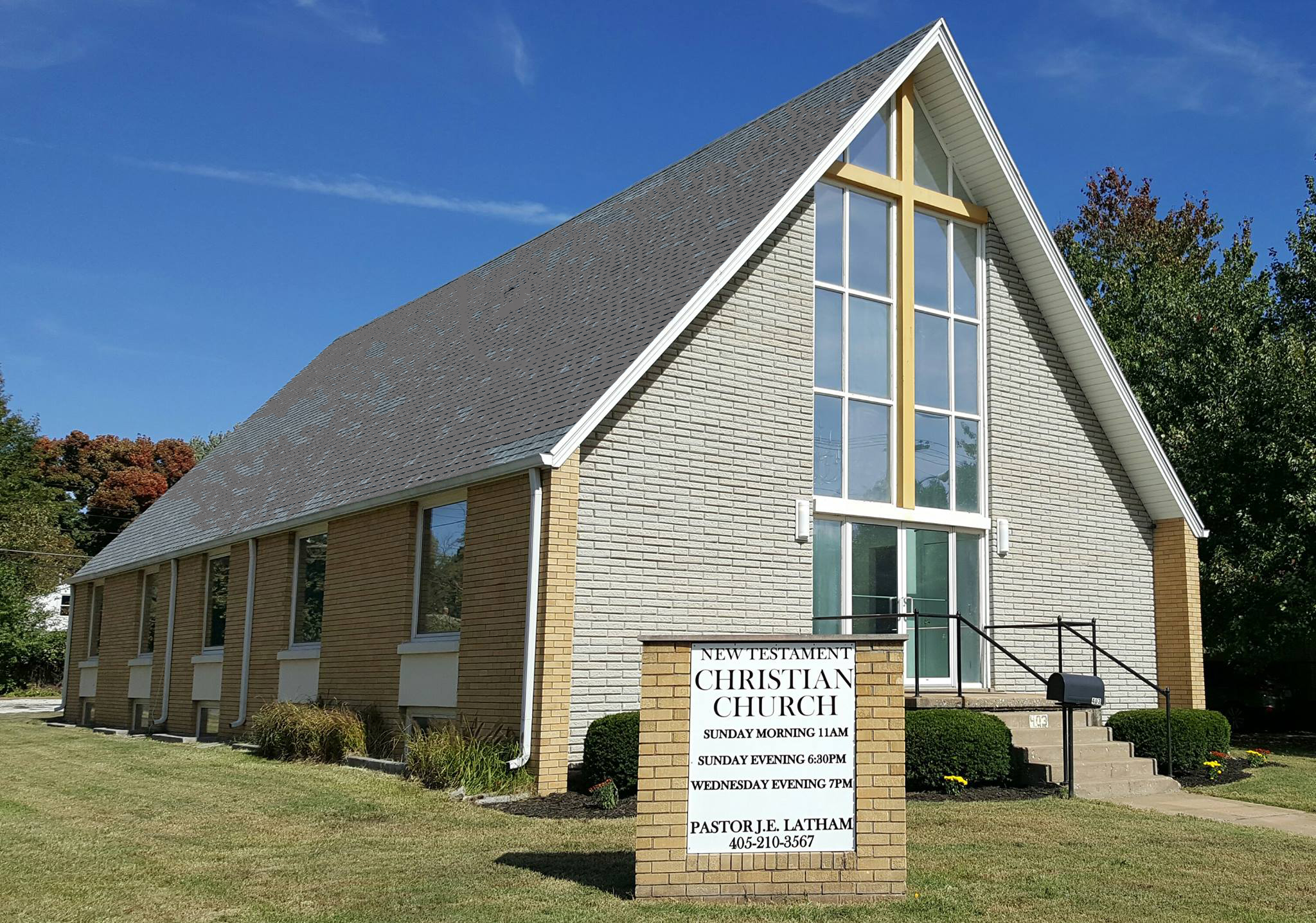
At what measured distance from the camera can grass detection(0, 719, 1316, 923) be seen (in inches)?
312

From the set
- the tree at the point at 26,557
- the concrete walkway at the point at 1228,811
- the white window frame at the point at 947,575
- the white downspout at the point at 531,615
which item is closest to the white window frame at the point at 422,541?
the white downspout at the point at 531,615

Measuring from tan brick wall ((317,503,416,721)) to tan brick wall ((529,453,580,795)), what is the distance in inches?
124

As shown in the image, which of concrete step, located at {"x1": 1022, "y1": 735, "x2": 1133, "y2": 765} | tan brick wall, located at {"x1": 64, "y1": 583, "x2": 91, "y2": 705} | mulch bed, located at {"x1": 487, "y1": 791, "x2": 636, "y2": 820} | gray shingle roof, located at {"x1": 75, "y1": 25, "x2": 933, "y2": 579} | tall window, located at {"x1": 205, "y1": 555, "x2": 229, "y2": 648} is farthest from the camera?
tan brick wall, located at {"x1": 64, "y1": 583, "x2": 91, "y2": 705}

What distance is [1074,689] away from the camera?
13812 millimetres

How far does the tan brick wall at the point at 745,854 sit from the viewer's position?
8.12 meters

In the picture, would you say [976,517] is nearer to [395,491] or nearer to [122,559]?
[395,491]

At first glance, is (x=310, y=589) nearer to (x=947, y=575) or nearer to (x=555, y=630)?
(x=555, y=630)

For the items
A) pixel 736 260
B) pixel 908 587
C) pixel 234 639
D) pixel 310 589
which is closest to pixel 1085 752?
pixel 908 587

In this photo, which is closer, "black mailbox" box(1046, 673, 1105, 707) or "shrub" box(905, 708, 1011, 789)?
"shrub" box(905, 708, 1011, 789)

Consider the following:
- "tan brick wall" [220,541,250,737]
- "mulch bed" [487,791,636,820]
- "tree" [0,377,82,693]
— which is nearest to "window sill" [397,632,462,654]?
"mulch bed" [487,791,636,820]

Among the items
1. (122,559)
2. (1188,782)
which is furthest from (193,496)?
(1188,782)

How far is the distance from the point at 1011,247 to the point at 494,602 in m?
9.54

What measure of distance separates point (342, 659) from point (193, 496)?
37.0 feet

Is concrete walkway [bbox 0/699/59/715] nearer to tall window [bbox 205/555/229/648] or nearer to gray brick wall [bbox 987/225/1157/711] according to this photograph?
tall window [bbox 205/555/229/648]
